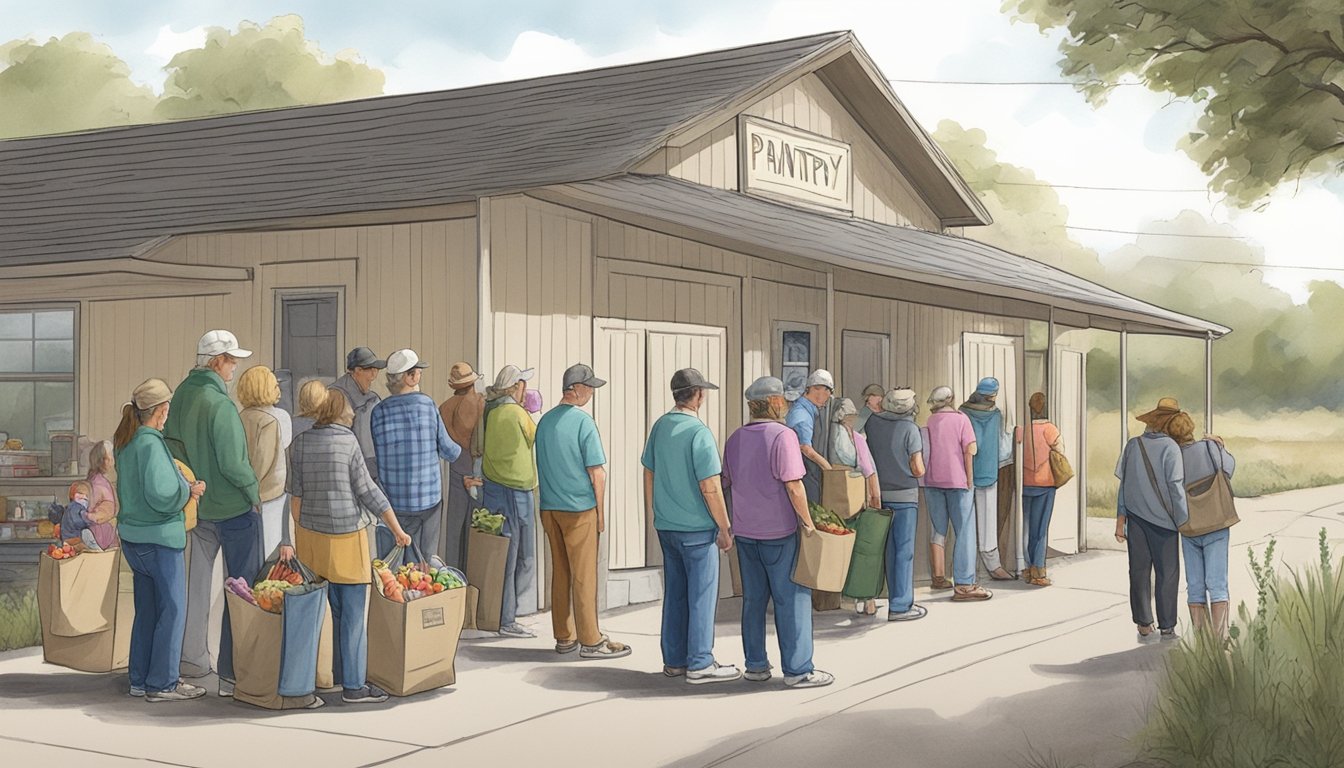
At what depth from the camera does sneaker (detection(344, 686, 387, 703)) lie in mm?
9133

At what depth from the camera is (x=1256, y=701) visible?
303 inches

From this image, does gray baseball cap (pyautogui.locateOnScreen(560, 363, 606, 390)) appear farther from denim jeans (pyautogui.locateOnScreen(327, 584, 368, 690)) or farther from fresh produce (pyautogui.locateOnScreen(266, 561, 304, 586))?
fresh produce (pyautogui.locateOnScreen(266, 561, 304, 586))

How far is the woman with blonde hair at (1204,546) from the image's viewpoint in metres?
10.9

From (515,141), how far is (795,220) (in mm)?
2522

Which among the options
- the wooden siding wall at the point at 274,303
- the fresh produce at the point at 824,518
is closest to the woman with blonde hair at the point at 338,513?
the fresh produce at the point at 824,518

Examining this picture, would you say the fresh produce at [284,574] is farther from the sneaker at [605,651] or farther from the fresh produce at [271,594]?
the sneaker at [605,651]

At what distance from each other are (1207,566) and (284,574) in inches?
240

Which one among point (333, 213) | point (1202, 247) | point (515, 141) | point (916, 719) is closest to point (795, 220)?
point (515, 141)

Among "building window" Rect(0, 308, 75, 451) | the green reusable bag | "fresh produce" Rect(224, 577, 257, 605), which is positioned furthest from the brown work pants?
"building window" Rect(0, 308, 75, 451)

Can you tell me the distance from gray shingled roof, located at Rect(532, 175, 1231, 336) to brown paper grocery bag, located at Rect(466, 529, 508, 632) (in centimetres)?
246

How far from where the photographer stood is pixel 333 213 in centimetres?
1208

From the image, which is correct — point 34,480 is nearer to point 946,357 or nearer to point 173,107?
point 946,357

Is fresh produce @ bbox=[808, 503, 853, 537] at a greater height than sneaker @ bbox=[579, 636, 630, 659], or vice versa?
fresh produce @ bbox=[808, 503, 853, 537]

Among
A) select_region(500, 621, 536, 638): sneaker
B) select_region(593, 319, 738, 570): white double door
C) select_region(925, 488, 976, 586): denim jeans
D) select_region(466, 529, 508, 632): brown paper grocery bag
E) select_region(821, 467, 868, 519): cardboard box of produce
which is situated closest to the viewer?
select_region(466, 529, 508, 632): brown paper grocery bag
